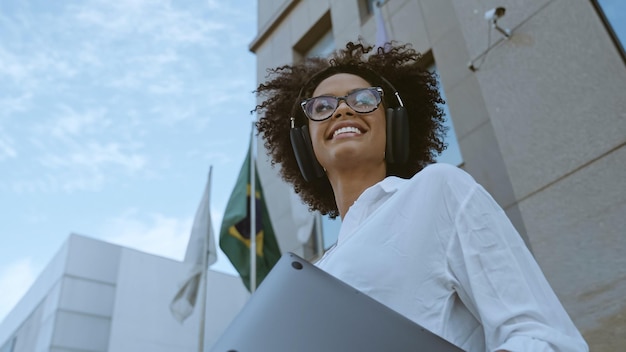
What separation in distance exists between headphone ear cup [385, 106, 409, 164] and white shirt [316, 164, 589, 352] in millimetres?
534

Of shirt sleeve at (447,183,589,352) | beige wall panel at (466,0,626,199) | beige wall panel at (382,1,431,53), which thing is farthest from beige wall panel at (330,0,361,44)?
shirt sleeve at (447,183,589,352)

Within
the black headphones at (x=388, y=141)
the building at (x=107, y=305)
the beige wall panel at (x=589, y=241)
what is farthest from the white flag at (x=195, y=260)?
the building at (x=107, y=305)

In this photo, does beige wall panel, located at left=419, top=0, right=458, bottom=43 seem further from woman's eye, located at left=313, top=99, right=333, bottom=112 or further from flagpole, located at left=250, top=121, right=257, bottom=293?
woman's eye, located at left=313, top=99, right=333, bottom=112

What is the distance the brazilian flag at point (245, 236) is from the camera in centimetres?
738

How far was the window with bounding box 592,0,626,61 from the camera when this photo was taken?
174 inches

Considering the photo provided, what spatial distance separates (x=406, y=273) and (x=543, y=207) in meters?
3.51

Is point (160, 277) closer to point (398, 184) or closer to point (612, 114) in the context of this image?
point (612, 114)

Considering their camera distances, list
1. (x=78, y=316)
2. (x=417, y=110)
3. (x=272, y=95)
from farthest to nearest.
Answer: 1. (x=78, y=316)
2. (x=272, y=95)
3. (x=417, y=110)

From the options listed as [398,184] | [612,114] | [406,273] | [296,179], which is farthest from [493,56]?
[406,273]

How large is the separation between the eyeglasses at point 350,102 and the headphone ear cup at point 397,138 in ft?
0.29

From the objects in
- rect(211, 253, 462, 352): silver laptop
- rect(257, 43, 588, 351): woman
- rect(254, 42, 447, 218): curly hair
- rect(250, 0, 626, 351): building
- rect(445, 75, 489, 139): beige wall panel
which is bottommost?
rect(211, 253, 462, 352): silver laptop

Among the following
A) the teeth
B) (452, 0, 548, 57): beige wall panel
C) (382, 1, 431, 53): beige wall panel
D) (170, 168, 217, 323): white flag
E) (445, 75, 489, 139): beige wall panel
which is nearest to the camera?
the teeth

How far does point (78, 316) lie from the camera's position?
666 inches

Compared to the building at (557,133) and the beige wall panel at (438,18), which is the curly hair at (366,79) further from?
the beige wall panel at (438,18)
